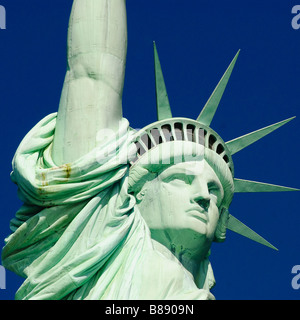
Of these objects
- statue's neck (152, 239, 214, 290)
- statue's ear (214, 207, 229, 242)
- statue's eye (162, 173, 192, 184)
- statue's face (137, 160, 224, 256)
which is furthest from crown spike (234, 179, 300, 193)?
statue's eye (162, 173, 192, 184)

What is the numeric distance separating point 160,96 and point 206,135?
2.84 ft

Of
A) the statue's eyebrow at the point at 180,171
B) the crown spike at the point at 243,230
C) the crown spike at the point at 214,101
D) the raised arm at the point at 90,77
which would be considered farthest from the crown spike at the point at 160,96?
the crown spike at the point at 243,230

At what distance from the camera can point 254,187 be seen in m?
17.9

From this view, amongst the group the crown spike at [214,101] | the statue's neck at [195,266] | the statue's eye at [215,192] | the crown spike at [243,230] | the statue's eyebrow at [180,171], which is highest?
the crown spike at [214,101]

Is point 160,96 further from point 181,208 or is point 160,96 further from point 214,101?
point 181,208

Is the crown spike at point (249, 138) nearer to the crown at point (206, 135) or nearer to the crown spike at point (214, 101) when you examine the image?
the crown at point (206, 135)

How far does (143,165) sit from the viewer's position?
54.9ft

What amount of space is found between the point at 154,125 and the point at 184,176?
95cm

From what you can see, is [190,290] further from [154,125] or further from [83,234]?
[154,125]

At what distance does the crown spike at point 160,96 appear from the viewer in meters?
17.4

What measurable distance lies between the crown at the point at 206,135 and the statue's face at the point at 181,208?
50 cm

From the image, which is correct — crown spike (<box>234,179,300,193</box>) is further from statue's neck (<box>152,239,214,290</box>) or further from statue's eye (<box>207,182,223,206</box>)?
statue's neck (<box>152,239,214,290</box>)

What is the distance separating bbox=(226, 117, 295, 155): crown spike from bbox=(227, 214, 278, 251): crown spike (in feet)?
3.30
